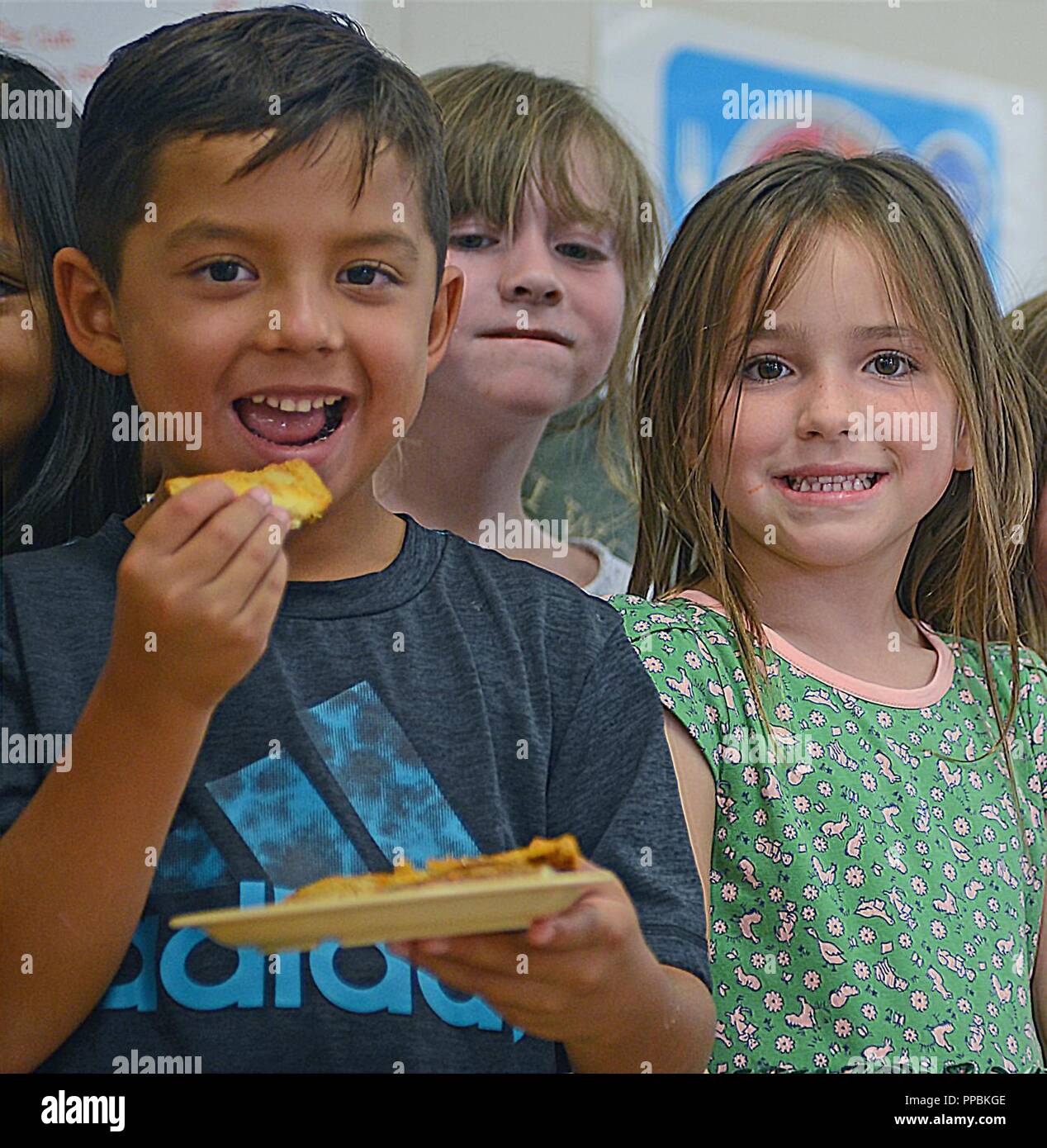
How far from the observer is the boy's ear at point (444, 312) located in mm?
959

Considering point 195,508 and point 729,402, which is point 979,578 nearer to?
point 729,402

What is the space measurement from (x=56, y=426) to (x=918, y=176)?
1.96 ft

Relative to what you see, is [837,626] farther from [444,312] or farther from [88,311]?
[88,311]

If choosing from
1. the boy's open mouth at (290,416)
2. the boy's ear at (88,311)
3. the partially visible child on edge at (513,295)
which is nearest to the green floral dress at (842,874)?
the partially visible child on edge at (513,295)

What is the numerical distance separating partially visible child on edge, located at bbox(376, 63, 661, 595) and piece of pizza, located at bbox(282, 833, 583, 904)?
340 mm

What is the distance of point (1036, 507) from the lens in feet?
4.09

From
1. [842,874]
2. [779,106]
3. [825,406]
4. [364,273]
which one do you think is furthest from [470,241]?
[842,874]

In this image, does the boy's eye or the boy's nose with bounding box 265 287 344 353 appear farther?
the boy's eye

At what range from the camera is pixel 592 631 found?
36.8 inches

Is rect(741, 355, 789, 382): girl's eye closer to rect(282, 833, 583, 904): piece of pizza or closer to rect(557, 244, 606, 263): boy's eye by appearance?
rect(557, 244, 606, 263): boy's eye

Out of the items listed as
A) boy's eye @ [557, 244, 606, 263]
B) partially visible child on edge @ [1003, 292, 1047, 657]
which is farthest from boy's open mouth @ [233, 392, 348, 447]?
partially visible child on edge @ [1003, 292, 1047, 657]

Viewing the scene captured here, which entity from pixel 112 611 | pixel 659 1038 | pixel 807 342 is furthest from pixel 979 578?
pixel 112 611

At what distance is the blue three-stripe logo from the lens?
0.83 metres

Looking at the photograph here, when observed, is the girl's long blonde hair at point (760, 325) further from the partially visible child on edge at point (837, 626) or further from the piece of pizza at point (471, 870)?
the piece of pizza at point (471, 870)
